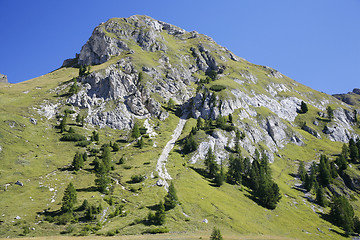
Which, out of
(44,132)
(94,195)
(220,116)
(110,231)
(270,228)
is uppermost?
(220,116)

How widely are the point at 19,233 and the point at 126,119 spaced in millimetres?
107748

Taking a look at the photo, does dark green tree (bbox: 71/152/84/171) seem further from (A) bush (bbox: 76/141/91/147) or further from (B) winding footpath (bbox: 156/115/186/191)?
(B) winding footpath (bbox: 156/115/186/191)

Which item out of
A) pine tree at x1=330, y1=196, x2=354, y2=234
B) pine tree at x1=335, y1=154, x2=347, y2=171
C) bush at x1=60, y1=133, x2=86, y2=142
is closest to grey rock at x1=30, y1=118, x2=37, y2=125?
bush at x1=60, y1=133, x2=86, y2=142

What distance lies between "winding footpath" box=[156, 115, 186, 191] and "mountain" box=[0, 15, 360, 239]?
65 centimetres

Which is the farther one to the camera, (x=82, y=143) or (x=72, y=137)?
(x=72, y=137)

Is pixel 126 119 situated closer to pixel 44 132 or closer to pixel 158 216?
pixel 44 132

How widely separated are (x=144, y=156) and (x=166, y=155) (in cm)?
1251

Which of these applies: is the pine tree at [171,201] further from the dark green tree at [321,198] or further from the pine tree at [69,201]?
the dark green tree at [321,198]

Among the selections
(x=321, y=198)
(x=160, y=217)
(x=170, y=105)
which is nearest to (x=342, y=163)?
(x=321, y=198)

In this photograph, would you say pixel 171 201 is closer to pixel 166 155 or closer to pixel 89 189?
pixel 89 189

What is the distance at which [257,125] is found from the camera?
170875mm

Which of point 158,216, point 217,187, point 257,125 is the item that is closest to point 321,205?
point 217,187

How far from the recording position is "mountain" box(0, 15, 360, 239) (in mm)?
68688

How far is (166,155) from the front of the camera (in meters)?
121
